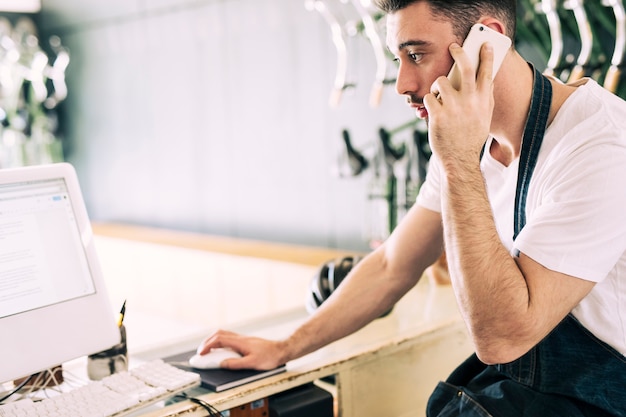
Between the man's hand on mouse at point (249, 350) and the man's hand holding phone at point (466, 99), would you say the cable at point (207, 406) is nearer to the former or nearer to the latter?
the man's hand on mouse at point (249, 350)

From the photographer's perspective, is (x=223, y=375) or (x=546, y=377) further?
(x=223, y=375)

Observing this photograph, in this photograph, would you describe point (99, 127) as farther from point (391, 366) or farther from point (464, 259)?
point (464, 259)

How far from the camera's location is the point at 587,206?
1.16 m

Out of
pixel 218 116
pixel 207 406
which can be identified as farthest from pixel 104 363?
pixel 218 116

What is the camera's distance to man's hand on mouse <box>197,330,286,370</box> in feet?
4.87

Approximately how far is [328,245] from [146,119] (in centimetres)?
176

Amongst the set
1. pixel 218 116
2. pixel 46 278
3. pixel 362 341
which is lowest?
pixel 362 341

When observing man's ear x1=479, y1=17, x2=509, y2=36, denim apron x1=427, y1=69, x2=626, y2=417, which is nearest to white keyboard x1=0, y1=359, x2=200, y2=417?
denim apron x1=427, y1=69, x2=626, y2=417

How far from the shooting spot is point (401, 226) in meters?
1.66

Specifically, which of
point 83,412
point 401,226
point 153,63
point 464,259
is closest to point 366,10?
point 401,226

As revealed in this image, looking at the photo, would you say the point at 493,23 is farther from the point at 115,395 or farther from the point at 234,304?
the point at 234,304

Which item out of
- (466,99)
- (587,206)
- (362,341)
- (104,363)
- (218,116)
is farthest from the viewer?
(218,116)

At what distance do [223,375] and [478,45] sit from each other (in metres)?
0.79

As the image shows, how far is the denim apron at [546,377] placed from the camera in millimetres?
1247
